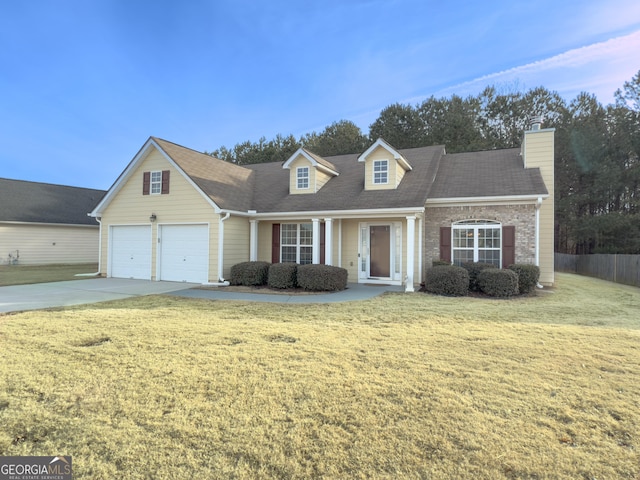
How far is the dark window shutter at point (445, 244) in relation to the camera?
43.9 ft

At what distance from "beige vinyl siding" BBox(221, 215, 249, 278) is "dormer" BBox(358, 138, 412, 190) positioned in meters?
5.23

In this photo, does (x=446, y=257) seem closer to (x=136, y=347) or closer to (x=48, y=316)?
(x=136, y=347)

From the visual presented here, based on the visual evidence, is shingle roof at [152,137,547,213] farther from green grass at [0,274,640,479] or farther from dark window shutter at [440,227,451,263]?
green grass at [0,274,640,479]

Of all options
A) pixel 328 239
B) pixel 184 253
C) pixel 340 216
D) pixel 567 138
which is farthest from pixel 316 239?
pixel 567 138

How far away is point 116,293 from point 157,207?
464 cm

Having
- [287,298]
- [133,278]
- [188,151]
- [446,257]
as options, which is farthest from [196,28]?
[446,257]

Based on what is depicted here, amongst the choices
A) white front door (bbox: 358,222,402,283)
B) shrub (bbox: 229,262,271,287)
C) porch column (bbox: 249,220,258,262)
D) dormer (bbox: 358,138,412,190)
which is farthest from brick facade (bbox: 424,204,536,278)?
porch column (bbox: 249,220,258,262)

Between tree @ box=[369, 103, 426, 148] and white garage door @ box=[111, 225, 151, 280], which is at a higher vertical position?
tree @ box=[369, 103, 426, 148]

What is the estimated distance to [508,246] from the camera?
12.6 metres

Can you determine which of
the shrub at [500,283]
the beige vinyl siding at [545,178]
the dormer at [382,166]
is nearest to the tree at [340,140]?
the dormer at [382,166]

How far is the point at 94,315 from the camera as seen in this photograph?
25.0 ft

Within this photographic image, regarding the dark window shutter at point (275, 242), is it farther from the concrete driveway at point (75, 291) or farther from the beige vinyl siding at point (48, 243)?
the beige vinyl siding at point (48, 243)

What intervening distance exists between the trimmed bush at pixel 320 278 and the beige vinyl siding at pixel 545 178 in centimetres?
765

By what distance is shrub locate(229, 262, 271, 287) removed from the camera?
1286cm
